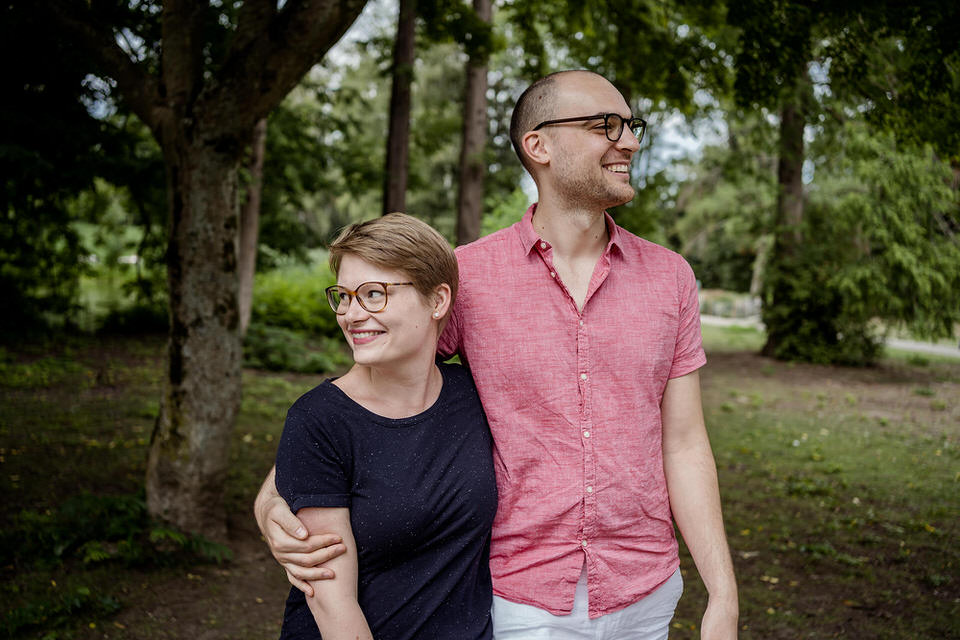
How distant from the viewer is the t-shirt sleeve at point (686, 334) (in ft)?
7.68

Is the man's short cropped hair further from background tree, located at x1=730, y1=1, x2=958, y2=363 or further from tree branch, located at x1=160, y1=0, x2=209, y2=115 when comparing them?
background tree, located at x1=730, y1=1, x2=958, y2=363

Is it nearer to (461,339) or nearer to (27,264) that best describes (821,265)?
(27,264)

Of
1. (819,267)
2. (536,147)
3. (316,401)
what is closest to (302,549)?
(316,401)

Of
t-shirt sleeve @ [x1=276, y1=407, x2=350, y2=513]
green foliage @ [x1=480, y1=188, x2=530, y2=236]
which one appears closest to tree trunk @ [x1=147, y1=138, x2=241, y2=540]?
t-shirt sleeve @ [x1=276, y1=407, x2=350, y2=513]

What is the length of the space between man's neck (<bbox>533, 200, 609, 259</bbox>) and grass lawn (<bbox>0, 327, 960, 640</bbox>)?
3.45m

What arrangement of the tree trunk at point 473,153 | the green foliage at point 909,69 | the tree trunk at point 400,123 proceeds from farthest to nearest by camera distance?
1. the tree trunk at point 473,153
2. the tree trunk at point 400,123
3. the green foliage at point 909,69

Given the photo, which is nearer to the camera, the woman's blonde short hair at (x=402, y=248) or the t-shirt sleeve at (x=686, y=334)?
the woman's blonde short hair at (x=402, y=248)

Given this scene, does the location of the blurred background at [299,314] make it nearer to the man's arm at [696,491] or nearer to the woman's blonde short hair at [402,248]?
the woman's blonde short hair at [402,248]

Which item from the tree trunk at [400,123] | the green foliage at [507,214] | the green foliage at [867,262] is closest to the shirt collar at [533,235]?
the green foliage at [507,214]

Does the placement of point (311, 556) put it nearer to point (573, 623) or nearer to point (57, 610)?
point (573, 623)

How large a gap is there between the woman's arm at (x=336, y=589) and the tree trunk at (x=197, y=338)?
142 inches

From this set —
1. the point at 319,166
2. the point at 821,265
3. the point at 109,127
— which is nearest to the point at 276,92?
the point at 109,127

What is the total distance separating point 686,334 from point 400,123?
11495mm

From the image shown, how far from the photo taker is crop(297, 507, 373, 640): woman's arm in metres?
1.89
